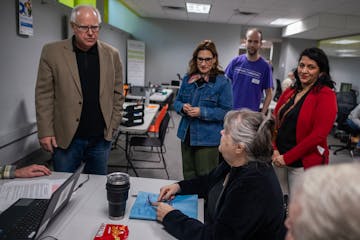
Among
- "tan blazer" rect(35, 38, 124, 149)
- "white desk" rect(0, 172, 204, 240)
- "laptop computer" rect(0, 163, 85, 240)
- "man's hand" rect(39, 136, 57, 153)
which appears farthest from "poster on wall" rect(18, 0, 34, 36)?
"laptop computer" rect(0, 163, 85, 240)

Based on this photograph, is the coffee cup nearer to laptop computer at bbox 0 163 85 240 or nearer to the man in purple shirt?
laptop computer at bbox 0 163 85 240

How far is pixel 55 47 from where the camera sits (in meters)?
1.85

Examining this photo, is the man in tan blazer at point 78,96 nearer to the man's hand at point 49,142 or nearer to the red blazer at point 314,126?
the man's hand at point 49,142

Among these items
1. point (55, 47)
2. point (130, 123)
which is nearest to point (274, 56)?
point (130, 123)

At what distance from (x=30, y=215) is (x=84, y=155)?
88 centimetres

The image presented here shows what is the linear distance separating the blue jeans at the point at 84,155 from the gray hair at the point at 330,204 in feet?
5.36

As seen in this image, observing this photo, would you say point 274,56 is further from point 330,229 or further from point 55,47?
point 330,229

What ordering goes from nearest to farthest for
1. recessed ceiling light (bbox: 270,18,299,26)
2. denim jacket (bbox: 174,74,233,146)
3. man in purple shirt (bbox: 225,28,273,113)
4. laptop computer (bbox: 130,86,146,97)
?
1. denim jacket (bbox: 174,74,233,146)
2. man in purple shirt (bbox: 225,28,273,113)
3. laptop computer (bbox: 130,86,146,97)
4. recessed ceiling light (bbox: 270,18,299,26)

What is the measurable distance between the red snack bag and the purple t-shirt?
7.28ft

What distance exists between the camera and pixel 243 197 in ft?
3.43

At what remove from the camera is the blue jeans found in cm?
190

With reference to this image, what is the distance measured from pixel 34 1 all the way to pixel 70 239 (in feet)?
9.06

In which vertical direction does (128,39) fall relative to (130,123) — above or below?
above

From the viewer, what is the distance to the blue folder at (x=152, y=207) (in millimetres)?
1215
